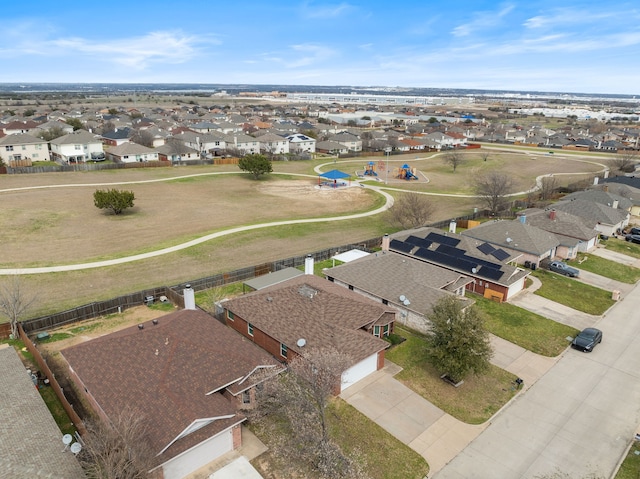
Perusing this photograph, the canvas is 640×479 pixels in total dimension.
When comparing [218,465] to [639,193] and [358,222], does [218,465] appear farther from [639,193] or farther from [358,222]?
[639,193]

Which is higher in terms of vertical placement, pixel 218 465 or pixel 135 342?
pixel 135 342

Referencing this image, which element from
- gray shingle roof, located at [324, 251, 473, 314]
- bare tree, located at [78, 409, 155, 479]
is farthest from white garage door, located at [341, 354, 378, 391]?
bare tree, located at [78, 409, 155, 479]

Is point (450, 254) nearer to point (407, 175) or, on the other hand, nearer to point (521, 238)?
point (521, 238)

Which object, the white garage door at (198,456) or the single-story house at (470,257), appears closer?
the white garage door at (198,456)

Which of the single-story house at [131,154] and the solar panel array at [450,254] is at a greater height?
the single-story house at [131,154]

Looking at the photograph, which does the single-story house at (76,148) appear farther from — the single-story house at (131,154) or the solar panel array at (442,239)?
the solar panel array at (442,239)

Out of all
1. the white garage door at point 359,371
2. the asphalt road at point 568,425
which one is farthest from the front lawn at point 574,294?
the white garage door at point 359,371

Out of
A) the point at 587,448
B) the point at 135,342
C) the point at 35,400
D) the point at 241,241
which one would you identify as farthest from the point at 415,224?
the point at 35,400

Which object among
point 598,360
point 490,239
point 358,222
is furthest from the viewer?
point 358,222
